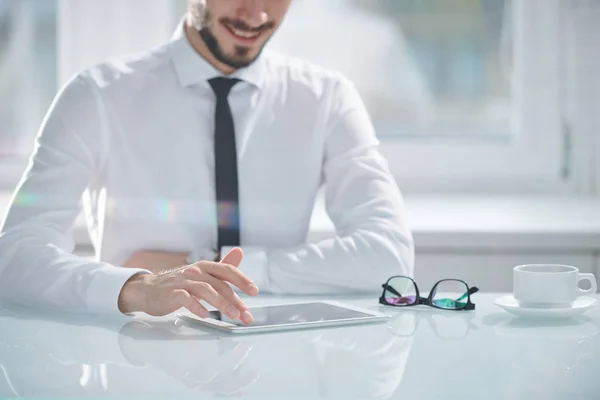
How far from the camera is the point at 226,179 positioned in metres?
2.07

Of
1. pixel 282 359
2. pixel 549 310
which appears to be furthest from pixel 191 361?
pixel 549 310

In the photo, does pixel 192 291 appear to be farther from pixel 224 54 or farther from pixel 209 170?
pixel 224 54

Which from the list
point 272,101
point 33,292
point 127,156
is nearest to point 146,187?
point 127,156

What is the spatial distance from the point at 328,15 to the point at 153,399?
228 centimetres

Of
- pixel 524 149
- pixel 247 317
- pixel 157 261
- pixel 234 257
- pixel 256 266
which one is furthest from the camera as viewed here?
pixel 524 149

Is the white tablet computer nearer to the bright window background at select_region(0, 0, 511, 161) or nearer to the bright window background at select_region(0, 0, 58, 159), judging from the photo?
the bright window background at select_region(0, 0, 511, 161)

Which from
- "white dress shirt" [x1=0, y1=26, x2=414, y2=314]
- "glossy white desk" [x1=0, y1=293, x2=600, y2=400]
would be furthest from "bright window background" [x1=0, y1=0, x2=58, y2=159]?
"glossy white desk" [x1=0, y1=293, x2=600, y2=400]

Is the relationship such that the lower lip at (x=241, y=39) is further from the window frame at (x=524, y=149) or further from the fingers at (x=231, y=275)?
the window frame at (x=524, y=149)

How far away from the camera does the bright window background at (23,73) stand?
3.07 m

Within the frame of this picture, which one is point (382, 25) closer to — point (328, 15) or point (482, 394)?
point (328, 15)

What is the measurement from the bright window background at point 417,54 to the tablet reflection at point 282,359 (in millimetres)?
1831

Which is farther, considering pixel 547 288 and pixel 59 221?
pixel 59 221

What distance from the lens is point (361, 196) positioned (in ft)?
6.67

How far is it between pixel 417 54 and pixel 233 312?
75.7 inches
